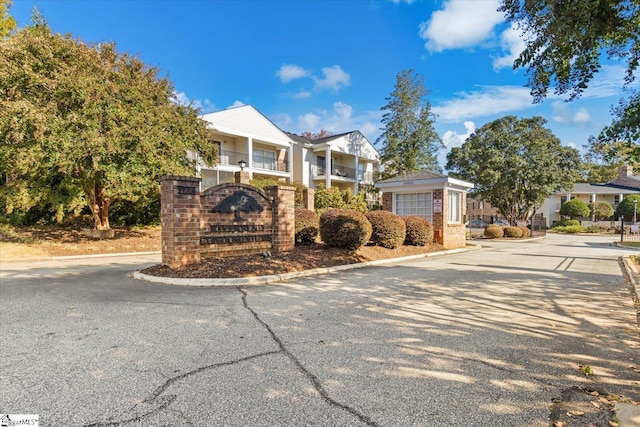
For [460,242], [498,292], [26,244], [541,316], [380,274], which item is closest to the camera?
[541,316]

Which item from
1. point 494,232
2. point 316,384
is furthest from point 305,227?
point 494,232

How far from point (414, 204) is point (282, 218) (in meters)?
8.43

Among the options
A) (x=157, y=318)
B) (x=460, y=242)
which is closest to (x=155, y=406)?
(x=157, y=318)

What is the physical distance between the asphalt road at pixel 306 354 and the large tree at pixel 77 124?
667 centimetres

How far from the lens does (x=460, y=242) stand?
15781 mm

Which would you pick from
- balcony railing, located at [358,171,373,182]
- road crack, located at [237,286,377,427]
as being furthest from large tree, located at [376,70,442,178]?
road crack, located at [237,286,377,427]

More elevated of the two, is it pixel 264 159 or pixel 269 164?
pixel 264 159

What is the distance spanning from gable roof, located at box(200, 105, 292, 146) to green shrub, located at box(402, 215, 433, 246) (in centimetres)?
1626

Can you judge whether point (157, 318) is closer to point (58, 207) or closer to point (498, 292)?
point (498, 292)

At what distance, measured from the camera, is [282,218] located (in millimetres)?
9484

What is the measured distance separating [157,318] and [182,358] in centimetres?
156

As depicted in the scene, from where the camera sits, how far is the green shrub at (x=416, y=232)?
12852mm

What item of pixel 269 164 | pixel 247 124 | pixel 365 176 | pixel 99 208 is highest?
pixel 247 124

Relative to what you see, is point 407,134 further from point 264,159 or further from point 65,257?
point 65,257
